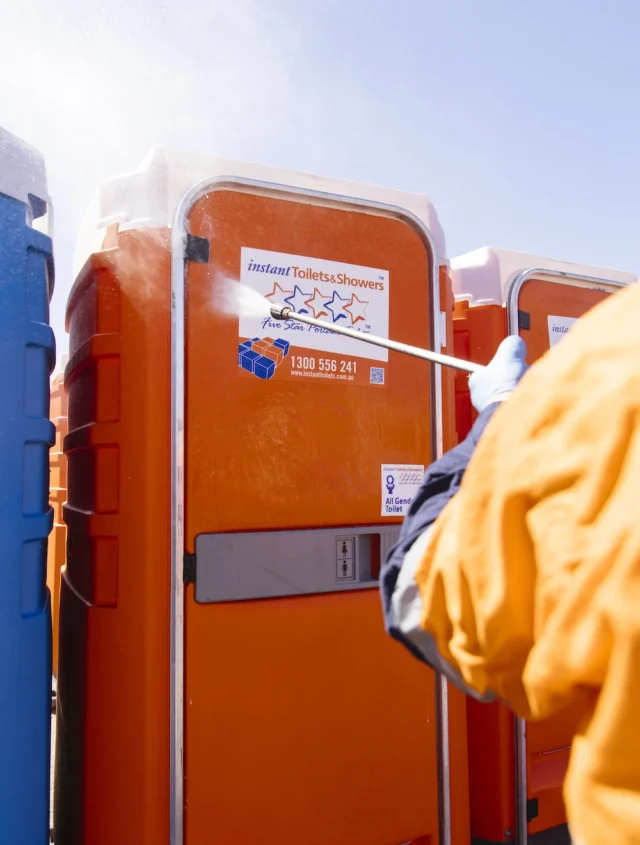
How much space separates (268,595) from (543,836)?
5.55ft

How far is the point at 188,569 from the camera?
198 centimetres

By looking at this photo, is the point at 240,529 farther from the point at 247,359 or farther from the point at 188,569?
the point at 247,359

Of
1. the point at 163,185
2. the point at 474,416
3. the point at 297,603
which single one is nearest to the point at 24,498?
the point at 297,603

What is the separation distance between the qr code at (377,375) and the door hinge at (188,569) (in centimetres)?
80

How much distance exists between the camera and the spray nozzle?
209 centimetres

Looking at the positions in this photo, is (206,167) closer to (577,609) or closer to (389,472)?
(389,472)

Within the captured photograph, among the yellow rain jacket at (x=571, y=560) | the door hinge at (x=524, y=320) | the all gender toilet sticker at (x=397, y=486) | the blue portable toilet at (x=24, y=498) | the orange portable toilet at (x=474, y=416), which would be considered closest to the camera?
the yellow rain jacket at (x=571, y=560)

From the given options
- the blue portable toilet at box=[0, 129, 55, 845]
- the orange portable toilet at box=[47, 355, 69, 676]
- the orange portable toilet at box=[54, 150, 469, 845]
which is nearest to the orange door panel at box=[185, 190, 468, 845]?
the orange portable toilet at box=[54, 150, 469, 845]

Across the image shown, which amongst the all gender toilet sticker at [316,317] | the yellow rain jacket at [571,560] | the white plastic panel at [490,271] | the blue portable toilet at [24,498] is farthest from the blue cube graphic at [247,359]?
the yellow rain jacket at [571,560]

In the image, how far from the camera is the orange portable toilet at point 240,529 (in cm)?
197

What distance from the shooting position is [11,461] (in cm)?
176

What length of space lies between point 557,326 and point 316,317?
4.22 ft

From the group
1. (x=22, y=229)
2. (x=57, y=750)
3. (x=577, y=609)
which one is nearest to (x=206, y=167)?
(x=22, y=229)

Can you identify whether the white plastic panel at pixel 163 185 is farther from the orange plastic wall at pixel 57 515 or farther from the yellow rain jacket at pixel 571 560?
the orange plastic wall at pixel 57 515
